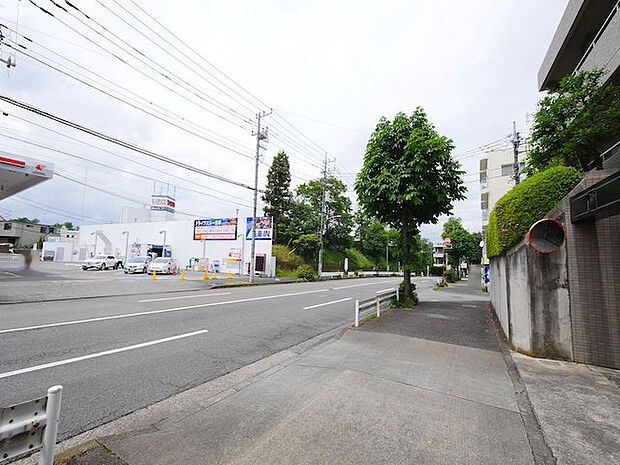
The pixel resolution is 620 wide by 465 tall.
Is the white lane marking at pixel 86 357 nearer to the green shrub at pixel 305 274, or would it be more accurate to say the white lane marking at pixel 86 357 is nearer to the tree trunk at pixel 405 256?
the tree trunk at pixel 405 256

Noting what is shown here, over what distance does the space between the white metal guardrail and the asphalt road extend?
153 centimetres

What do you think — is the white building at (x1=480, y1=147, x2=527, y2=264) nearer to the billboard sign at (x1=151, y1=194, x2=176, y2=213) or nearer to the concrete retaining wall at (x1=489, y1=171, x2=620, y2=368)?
the concrete retaining wall at (x1=489, y1=171, x2=620, y2=368)

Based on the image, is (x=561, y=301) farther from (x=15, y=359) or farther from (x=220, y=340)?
(x=15, y=359)

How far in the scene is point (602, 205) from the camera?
4352 millimetres

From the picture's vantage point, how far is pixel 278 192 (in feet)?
134

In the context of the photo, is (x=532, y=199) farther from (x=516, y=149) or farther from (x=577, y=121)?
(x=516, y=149)

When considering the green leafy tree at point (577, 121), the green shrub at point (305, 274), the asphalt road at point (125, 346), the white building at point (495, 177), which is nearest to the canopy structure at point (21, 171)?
the asphalt road at point (125, 346)

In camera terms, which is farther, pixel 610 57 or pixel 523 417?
pixel 610 57

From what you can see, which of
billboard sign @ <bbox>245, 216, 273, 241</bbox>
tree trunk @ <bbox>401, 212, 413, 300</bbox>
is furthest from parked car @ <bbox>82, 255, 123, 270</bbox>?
tree trunk @ <bbox>401, 212, 413, 300</bbox>

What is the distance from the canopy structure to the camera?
14914 mm

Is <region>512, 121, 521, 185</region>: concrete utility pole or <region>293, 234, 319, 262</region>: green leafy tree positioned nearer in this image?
<region>512, 121, 521, 185</region>: concrete utility pole

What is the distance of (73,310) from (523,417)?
37.5ft

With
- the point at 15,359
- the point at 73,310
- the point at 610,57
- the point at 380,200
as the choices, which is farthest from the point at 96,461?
the point at 610,57

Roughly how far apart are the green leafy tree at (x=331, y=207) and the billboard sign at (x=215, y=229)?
36.6ft
